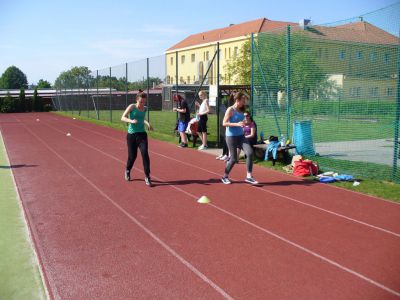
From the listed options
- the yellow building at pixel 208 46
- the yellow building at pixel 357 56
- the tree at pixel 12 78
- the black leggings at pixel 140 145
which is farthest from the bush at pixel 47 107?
the tree at pixel 12 78

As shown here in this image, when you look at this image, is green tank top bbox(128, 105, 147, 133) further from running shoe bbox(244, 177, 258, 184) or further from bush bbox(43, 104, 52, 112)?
bush bbox(43, 104, 52, 112)

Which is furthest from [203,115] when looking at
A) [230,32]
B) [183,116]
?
[230,32]

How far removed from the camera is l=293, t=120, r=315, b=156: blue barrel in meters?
11.0

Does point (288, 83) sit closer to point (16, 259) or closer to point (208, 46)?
point (16, 259)

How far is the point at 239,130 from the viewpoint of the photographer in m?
8.82

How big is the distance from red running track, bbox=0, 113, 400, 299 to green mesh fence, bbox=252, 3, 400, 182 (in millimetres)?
2384

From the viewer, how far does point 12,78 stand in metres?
129

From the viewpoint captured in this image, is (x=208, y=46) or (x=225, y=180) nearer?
(x=225, y=180)

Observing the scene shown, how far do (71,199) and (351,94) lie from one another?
9625 millimetres

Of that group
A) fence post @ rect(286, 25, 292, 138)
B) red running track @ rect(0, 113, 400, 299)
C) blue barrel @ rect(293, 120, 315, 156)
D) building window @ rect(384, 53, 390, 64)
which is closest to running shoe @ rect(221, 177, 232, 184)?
red running track @ rect(0, 113, 400, 299)

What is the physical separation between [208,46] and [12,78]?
8445cm

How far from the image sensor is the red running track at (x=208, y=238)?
412cm

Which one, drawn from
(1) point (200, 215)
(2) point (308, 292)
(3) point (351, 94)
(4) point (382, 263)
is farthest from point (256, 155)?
(2) point (308, 292)

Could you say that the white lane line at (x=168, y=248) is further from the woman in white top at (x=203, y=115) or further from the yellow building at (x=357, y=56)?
the yellow building at (x=357, y=56)
